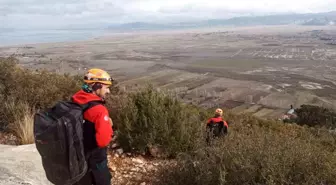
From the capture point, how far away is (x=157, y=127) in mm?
5465

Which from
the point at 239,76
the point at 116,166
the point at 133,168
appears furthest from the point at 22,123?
the point at 239,76

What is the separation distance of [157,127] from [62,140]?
271 centimetres

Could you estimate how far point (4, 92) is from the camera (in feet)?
25.8

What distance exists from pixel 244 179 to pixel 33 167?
106 inches

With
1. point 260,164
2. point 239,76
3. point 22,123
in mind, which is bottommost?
point 239,76

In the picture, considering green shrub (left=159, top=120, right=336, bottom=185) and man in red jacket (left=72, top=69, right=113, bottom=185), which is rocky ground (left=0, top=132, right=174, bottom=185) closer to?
green shrub (left=159, top=120, right=336, bottom=185)

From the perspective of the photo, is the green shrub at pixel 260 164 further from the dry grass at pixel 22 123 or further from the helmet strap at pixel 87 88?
the dry grass at pixel 22 123

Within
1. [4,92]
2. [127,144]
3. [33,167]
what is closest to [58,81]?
[4,92]

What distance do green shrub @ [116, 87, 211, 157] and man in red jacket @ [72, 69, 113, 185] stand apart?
209 centimetres

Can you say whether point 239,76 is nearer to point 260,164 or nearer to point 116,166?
point 116,166

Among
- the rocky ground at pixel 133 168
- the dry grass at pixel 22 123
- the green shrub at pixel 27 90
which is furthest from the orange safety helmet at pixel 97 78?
the green shrub at pixel 27 90

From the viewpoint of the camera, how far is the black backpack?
9.41 feet

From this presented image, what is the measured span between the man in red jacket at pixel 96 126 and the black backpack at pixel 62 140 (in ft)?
0.27

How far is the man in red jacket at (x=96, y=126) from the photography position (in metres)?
3.05
